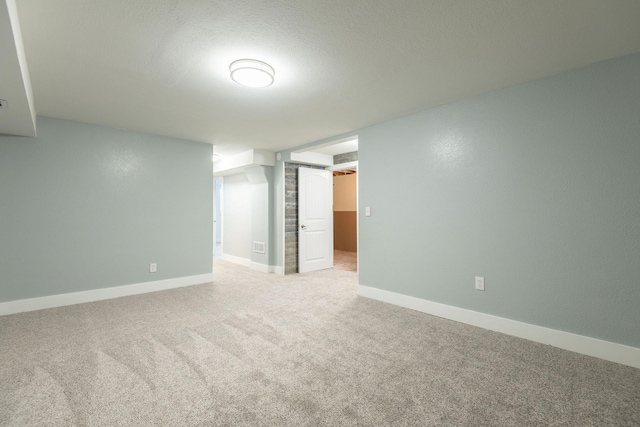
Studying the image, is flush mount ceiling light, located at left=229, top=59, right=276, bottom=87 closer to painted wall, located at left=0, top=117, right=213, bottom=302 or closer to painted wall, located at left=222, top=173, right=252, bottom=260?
painted wall, located at left=0, top=117, right=213, bottom=302

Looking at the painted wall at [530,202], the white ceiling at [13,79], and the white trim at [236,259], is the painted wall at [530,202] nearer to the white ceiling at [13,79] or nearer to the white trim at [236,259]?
the white ceiling at [13,79]

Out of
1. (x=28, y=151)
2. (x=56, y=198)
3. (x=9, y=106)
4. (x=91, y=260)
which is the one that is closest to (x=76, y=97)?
(x=9, y=106)

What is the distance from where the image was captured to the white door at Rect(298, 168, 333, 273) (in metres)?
5.65

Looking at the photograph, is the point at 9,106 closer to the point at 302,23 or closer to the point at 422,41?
the point at 302,23

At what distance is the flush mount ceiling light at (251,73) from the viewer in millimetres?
2291

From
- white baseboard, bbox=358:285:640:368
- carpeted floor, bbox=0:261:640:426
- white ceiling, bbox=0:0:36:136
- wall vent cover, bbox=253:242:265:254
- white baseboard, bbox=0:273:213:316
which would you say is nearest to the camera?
white ceiling, bbox=0:0:36:136

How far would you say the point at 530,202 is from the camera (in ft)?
8.68

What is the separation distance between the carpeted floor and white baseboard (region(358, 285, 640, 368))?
0.34 ft

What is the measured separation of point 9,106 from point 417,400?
13.0 ft

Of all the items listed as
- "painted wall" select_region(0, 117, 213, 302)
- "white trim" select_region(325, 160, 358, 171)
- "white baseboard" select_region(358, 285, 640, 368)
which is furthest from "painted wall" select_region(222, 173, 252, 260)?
"white baseboard" select_region(358, 285, 640, 368)

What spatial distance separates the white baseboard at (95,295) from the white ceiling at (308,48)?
2.28 m

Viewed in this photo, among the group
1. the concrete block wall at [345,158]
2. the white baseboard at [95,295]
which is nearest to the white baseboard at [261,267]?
the white baseboard at [95,295]

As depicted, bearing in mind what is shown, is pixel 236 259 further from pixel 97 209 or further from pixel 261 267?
pixel 97 209

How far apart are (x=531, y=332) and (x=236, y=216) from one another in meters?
5.92
